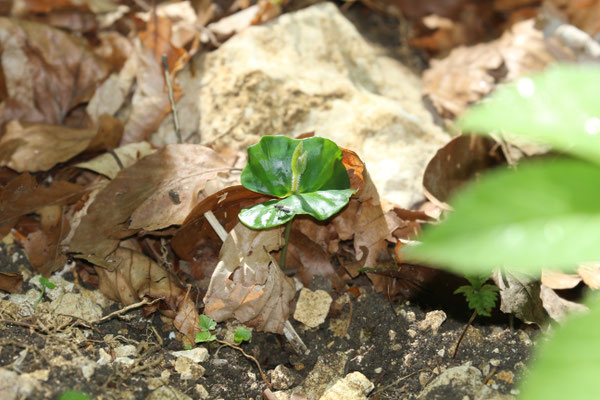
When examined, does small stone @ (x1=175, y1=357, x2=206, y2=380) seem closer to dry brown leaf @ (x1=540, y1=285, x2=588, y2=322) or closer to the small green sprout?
the small green sprout

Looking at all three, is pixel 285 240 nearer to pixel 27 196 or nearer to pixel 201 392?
pixel 201 392

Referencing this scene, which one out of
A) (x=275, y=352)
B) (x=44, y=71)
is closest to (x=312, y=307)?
(x=275, y=352)

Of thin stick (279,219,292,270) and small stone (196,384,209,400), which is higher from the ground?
thin stick (279,219,292,270)

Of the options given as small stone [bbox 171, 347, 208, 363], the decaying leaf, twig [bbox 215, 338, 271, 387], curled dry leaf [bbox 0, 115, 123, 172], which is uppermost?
curled dry leaf [bbox 0, 115, 123, 172]

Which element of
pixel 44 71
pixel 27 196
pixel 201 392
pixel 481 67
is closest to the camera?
pixel 201 392

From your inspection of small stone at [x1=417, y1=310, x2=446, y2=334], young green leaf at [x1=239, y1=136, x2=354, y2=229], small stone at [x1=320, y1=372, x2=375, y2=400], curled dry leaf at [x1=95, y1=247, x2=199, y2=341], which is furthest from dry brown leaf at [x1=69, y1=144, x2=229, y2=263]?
small stone at [x1=417, y1=310, x2=446, y2=334]

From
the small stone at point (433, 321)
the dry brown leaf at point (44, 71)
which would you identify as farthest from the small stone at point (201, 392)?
the dry brown leaf at point (44, 71)

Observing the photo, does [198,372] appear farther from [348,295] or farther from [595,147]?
[595,147]
